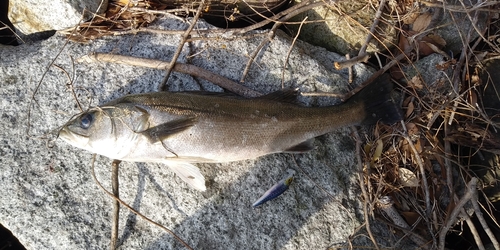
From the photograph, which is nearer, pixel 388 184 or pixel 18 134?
pixel 18 134

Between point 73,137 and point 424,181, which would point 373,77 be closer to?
point 424,181

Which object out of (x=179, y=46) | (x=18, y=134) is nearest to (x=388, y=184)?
(x=179, y=46)

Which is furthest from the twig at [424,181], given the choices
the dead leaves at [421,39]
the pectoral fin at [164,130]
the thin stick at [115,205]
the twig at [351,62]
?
the thin stick at [115,205]

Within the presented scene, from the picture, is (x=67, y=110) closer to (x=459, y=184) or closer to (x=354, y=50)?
(x=354, y=50)

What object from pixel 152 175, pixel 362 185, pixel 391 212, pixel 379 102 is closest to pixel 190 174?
pixel 152 175

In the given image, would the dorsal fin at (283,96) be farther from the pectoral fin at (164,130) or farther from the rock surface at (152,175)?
the pectoral fin at (164,130)

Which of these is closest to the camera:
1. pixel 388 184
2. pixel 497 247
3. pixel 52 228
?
pixel 52 228

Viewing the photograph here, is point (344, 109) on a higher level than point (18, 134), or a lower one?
higher
